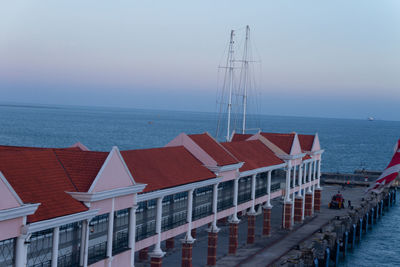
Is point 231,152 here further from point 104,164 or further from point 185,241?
point 104,164

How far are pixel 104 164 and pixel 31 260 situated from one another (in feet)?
21.2

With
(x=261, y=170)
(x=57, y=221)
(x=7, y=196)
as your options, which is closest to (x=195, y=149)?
(x=261, y=170)

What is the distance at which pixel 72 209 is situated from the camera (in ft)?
97.5

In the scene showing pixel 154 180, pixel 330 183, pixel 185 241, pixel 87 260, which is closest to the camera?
pixel 87 260

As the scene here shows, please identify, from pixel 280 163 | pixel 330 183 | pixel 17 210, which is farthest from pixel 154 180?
pixel 330 183

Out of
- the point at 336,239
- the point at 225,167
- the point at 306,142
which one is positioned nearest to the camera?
the point at 225,167

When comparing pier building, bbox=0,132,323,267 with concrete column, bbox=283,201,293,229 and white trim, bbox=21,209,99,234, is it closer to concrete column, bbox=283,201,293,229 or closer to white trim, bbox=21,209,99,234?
white trim, bbox=21,209,99,234

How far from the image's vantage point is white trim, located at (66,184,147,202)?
101 ft

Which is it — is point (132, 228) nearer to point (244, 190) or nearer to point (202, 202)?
point (202, 202)

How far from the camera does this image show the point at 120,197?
33.8m

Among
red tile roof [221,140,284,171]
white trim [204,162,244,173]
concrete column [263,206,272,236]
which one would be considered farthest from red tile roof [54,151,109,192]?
concrete column [263,206,272,236]

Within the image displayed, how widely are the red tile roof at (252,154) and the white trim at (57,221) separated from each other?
82.7 feet

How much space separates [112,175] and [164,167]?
10.4 metres

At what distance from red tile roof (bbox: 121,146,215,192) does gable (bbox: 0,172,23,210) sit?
12.8m
